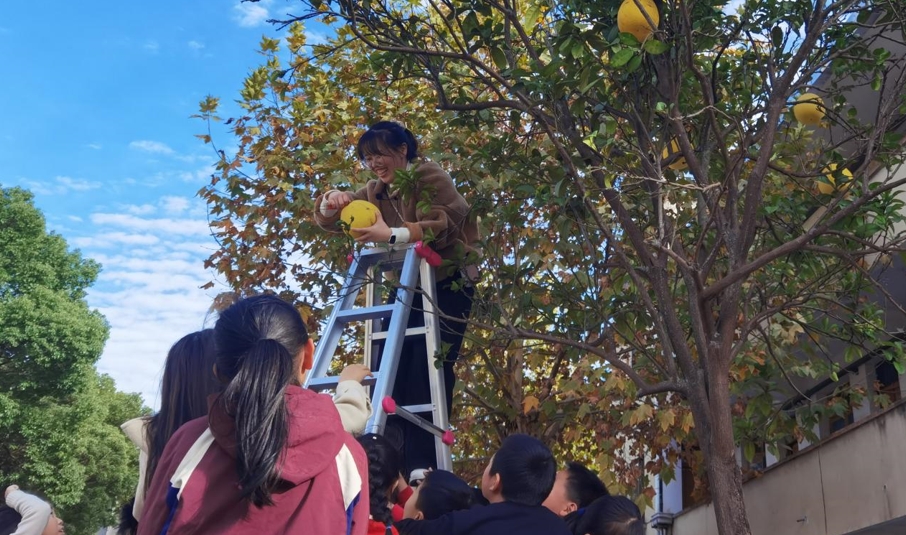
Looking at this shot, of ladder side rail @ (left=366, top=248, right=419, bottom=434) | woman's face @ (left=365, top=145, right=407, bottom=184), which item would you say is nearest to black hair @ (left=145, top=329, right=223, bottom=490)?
ladder side rail @ (left=366, top=248, right=419, bottom=434)

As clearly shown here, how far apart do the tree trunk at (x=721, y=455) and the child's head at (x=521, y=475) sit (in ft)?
3.86

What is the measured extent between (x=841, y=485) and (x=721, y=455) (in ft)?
19.4

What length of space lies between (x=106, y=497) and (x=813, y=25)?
943 inches

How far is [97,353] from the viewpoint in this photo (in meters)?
23.8

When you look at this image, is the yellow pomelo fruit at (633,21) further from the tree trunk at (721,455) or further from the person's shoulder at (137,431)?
the person's shoulder at (137,431)

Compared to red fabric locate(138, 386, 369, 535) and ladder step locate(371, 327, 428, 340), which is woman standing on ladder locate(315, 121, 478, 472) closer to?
ladder step locate(371, 327, 428, 340)

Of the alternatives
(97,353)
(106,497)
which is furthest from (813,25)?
(106,497)

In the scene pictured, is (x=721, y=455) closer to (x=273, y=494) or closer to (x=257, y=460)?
(x=273, y=494)

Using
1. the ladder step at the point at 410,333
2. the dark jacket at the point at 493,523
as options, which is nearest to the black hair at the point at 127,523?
the dark jacket at the point at 493,523

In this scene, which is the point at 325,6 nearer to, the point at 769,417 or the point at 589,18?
the point at 589,18

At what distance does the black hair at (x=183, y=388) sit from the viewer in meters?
2.62

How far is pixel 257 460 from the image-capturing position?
1.99m

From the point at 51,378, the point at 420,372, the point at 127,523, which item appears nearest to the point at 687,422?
the point at 420,372

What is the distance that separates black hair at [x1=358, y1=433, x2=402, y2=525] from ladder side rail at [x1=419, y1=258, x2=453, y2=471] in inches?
46.4
